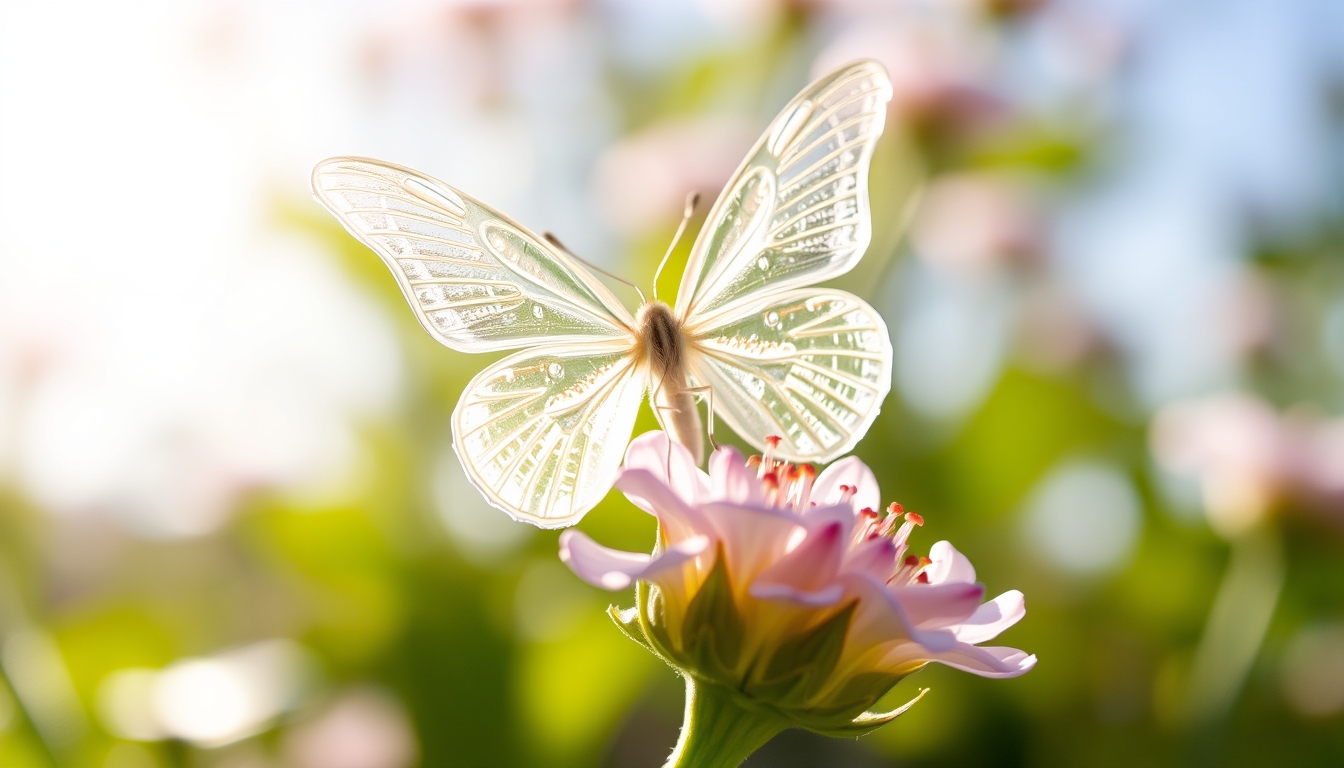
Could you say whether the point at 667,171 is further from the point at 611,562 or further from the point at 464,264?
the point at 611,562

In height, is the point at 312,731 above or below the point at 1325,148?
below

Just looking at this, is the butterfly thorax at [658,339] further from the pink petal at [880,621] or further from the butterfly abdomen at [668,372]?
the pink petal at [880,621]

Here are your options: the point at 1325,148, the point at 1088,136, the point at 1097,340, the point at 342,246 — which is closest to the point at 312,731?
the point at 342,246

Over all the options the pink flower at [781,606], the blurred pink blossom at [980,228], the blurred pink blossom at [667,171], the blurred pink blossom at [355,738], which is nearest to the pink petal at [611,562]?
the pink flower at [781,606]

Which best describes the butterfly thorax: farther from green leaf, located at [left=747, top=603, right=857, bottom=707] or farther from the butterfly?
green leaf, located at [left=747, top=603, right=857, bottom=707]

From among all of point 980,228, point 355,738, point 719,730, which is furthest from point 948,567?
point 980,228

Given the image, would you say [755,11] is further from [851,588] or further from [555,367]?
[851,588]

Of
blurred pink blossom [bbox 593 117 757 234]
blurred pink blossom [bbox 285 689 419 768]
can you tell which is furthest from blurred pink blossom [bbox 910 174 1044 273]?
blurred pink blossom [bbox 285 689 419 768]
